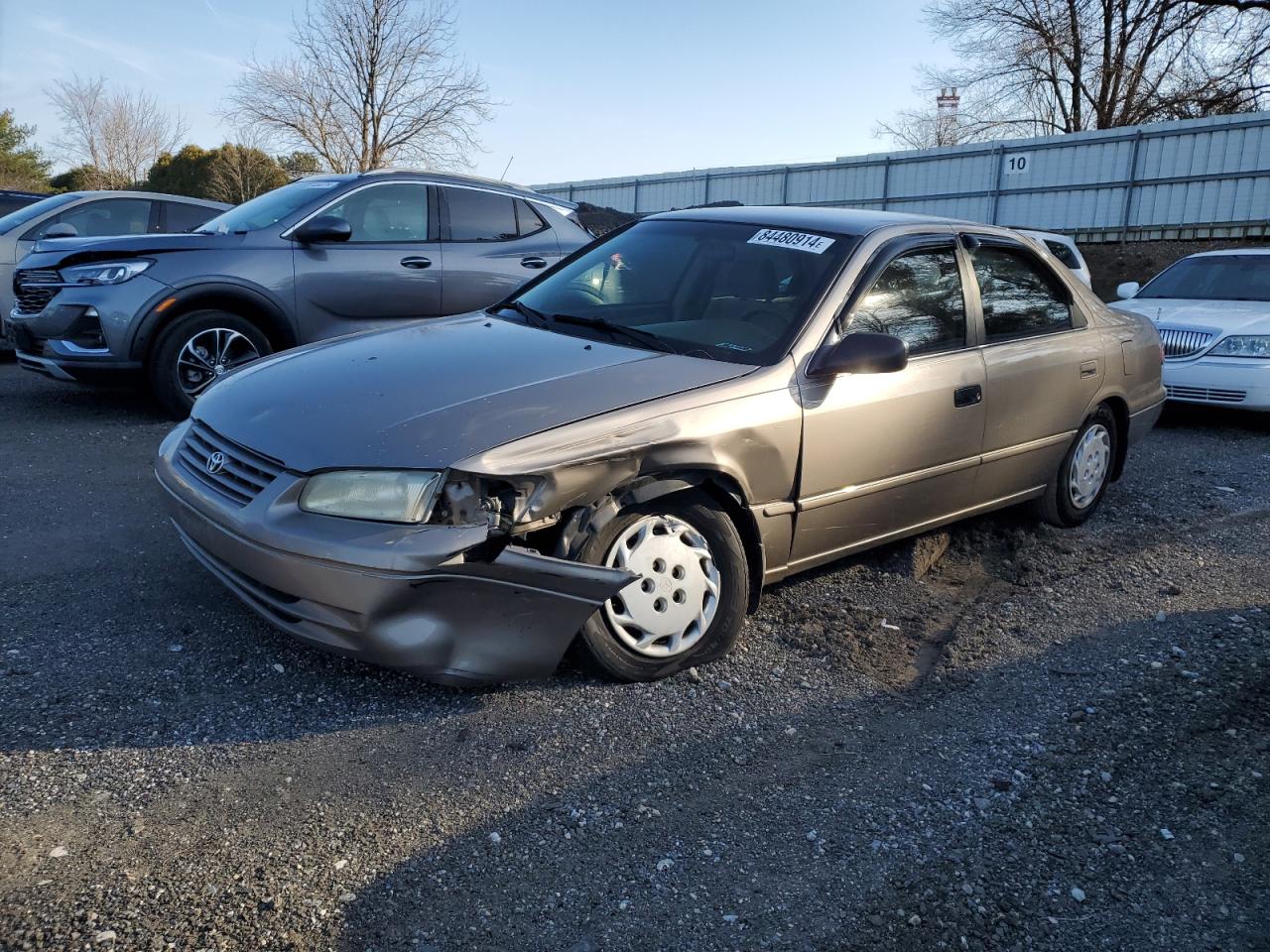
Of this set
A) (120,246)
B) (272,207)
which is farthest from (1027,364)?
(120,246)

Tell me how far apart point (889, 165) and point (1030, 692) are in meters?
22.4

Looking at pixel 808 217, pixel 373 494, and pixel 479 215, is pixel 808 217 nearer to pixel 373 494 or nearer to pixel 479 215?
pixel 373 494

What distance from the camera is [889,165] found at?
24.0 metres

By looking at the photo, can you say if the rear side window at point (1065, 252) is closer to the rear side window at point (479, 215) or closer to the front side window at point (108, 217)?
the rear side window at point (479, 215)

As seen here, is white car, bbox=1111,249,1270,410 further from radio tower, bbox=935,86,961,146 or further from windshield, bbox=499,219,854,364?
radio tower, bbox=935,86,961,146

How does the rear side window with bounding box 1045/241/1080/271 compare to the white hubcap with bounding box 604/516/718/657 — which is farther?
the rear side window with bounding box 1045/241/1080/271

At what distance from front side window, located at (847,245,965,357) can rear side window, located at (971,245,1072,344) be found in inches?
8.4

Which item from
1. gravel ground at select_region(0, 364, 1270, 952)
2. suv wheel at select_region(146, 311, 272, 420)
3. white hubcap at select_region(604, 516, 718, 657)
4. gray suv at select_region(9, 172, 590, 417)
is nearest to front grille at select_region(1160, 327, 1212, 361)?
gravel ground at select_region(0, 364, 1270, 952)

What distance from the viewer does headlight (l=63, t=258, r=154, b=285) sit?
22.0ft

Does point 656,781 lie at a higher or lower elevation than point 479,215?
lower

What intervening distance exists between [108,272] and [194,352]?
72 centimetres

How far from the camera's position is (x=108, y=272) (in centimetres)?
673

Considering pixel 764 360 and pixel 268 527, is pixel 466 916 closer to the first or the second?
pixel 268 527

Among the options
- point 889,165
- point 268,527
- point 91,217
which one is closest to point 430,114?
point 889,165
